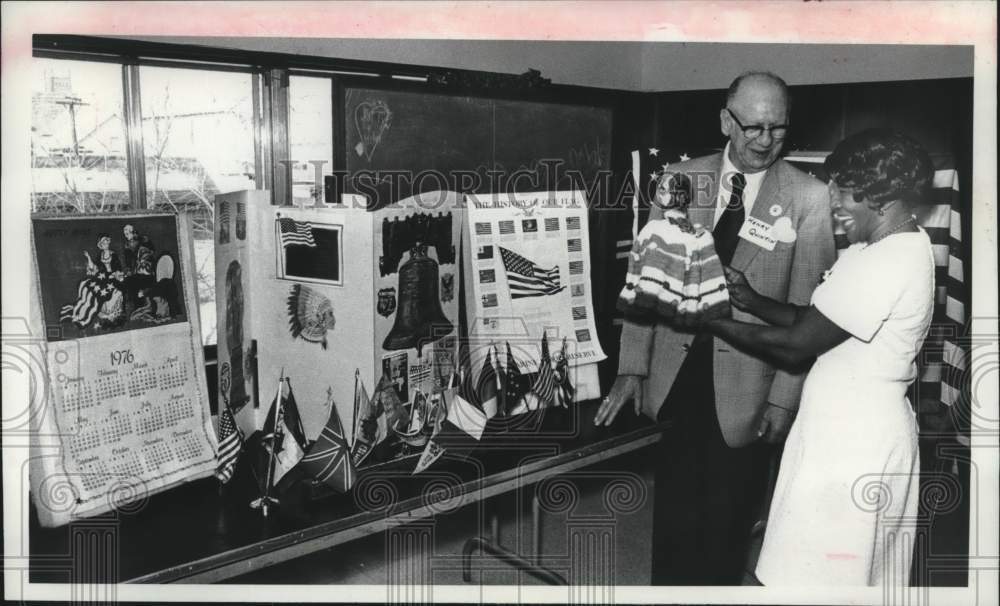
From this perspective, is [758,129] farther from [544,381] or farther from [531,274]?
[544,381]

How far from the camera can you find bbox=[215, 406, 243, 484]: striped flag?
6.60 feet

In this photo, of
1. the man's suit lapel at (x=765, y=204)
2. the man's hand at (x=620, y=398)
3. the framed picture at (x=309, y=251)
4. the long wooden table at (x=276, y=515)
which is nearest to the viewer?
the long wooden table at (x=276, y=515)

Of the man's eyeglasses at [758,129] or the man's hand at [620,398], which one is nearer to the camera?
the man's eyeglasses at [758,129]

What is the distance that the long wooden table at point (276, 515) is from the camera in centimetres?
182

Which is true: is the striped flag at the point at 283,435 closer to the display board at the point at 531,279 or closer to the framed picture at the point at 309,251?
the framed picture at the point at 309,251

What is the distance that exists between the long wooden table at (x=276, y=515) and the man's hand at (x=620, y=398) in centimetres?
7

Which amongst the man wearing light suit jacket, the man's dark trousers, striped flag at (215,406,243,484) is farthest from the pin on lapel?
striped flag at (215,406,243,484)

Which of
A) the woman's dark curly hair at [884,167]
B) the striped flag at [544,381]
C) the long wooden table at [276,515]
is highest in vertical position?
the woman's dark curly hair at [884,167]

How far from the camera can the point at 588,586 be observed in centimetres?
229

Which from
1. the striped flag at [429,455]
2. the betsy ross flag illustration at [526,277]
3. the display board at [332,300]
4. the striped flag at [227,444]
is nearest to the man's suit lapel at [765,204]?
the betsy ross flag illustration at [526,277]

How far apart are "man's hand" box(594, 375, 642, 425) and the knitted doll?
223mm

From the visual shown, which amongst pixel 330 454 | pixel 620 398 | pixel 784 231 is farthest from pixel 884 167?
pixel 330 454

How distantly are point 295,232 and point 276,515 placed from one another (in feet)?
2.20

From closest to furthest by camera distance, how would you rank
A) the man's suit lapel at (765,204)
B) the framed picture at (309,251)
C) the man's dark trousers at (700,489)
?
the framed picture at (309,251) → the man's suit lapel at (765,204) → the man's dark trousers at (700,489)
